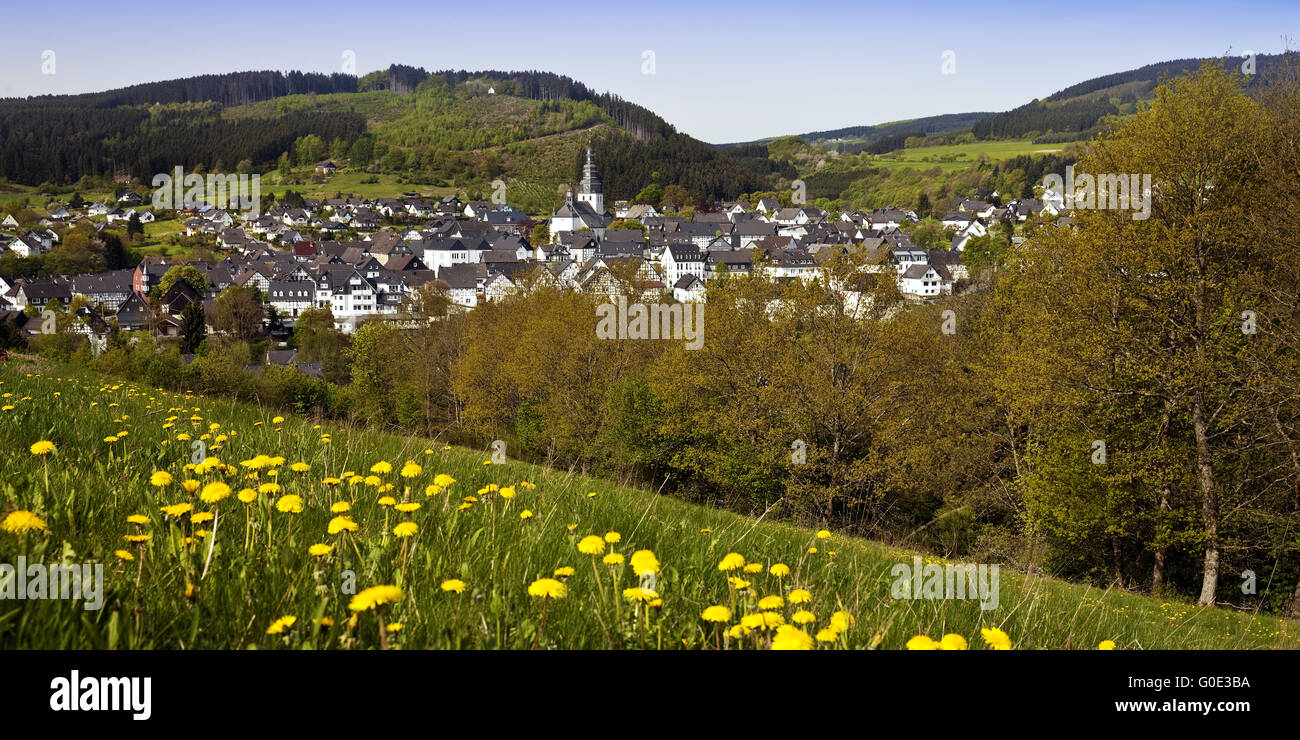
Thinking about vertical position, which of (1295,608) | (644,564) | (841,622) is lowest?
(1295,608)

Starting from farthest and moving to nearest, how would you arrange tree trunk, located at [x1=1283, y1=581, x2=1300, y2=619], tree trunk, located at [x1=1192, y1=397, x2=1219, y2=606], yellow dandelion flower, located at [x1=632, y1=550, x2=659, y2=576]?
tree trunk, located at [x1=1192, y1=397, x2=1219, y2=606]
tree trunk, located at [x1=1283, y1=581, x2=1300, y2=619]
yellow dandelion flower, located at [x1=632, y1=550, x2=659, y2=576]

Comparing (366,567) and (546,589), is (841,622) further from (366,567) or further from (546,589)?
(366,567)

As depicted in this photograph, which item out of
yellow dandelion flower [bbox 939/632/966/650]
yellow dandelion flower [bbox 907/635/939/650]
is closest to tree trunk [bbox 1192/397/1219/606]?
yellow dandelion flower [bbox 939/632/966/650]

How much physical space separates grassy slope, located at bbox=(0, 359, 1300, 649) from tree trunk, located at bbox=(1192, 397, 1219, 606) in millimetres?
13516

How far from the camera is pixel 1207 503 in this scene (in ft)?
56.9

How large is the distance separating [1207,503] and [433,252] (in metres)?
143

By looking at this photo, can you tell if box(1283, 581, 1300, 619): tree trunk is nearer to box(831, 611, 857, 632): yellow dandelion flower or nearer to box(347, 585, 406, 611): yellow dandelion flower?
box(831, 611, 857, 632): yellow dandelion flower

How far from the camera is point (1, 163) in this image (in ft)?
608

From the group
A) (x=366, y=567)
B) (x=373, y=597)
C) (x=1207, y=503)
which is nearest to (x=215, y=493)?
(x=366, y=567)

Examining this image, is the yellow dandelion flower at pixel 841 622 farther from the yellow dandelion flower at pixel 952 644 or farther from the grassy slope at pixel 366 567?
the yellow dandelion flower at pixel 952 644

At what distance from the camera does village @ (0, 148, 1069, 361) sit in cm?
9938

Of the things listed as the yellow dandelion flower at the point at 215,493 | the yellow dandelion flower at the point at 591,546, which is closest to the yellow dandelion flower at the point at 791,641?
the yellow dandelion flower at the point at 591,546

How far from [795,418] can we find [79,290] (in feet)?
373

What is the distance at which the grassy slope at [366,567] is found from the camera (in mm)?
2654
